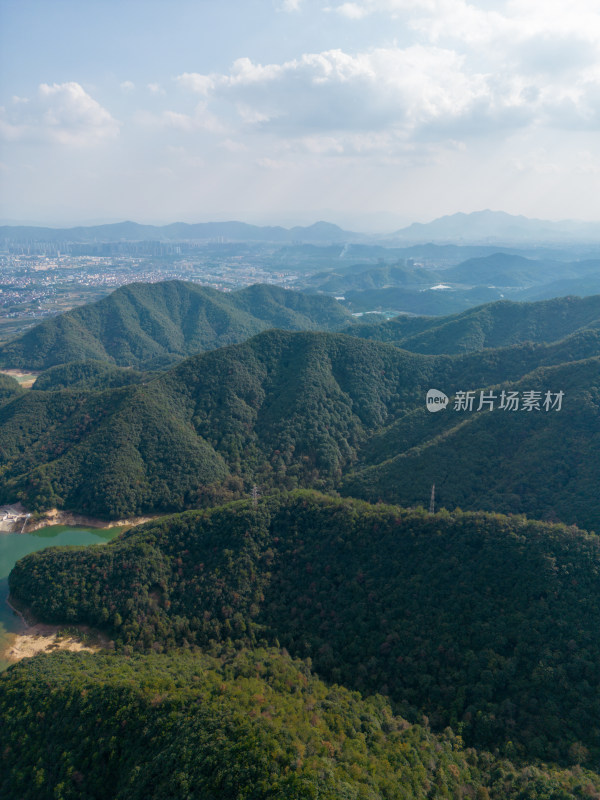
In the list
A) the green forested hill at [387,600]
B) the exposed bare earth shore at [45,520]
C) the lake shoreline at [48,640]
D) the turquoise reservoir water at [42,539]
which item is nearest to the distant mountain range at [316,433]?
the exposed bare earth shore at [45,520]

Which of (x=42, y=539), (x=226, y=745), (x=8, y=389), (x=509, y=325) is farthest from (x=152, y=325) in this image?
(x=226, y=745)

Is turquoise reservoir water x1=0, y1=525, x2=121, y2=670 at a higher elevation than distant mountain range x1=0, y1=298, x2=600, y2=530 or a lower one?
lower

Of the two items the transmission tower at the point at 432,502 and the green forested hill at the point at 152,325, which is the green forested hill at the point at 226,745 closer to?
the transmission tower at the point at 432,502

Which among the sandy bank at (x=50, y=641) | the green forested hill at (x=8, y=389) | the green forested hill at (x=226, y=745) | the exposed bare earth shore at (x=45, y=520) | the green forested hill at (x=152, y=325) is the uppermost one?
the green forested hill at (x=152, y=325)

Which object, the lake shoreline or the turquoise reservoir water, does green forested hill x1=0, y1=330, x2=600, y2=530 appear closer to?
the turquoise reservoir water

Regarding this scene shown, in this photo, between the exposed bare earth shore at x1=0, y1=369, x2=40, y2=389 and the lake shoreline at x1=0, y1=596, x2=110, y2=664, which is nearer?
the lake shoreline at x1=0, y1=596, x2=110, y2=664

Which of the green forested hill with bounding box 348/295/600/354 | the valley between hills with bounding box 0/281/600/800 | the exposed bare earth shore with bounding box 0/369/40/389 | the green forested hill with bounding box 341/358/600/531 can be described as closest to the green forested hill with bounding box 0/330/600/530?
the green forested hill with bounding box 341/358/600/531
